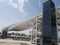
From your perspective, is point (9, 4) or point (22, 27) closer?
point (9, 4)

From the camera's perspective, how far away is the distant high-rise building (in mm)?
2076

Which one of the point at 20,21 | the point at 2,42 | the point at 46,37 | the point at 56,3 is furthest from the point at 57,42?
the point at 2,42

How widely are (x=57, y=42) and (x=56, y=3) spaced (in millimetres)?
649

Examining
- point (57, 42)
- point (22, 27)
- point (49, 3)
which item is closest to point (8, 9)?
point (22, 27)

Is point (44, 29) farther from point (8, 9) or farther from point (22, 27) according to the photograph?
point (8, 9)

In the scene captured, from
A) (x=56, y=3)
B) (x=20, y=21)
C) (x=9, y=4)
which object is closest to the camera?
(x=56, y=3)

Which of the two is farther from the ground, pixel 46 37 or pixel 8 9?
pixel 8 9

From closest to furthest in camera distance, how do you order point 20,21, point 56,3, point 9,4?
point 56,3, point 9,4, point 20,21

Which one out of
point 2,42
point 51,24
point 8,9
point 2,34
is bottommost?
point 2,42

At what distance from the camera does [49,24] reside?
2.14 m

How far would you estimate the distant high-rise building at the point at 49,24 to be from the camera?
2.08 m

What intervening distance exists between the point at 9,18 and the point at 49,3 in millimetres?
737

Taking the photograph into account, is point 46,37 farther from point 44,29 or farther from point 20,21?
point 20,21

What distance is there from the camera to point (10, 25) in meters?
2.37
